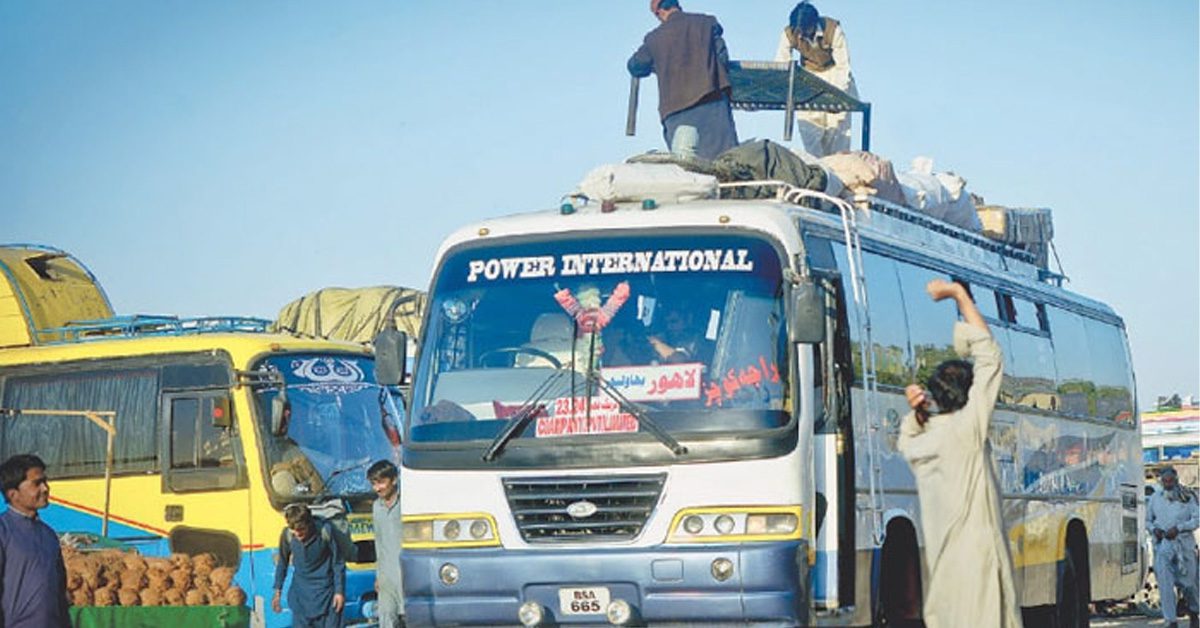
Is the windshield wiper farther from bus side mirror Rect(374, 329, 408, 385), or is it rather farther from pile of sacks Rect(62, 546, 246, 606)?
pile of sacks Rect(62, 546, 246, 606)

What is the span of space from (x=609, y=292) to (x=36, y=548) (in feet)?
12.3

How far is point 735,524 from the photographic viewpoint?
11.9 meters

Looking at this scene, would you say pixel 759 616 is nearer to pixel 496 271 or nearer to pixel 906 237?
pixel 496 271

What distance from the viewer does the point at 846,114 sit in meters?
19.0

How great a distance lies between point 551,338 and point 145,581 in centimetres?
495

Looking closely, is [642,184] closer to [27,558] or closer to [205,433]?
[27,558]

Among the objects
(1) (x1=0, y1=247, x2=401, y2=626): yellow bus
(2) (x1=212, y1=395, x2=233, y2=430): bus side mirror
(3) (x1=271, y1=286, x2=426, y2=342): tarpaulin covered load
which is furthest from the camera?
(3) (x1=271, y1=286, x2=426, y2=342): tarpaulin covered load

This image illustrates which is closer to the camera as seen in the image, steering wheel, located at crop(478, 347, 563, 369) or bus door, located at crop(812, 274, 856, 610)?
bus door, located at crop(812, 274, 856, 610)

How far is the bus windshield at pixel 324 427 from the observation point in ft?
58.6

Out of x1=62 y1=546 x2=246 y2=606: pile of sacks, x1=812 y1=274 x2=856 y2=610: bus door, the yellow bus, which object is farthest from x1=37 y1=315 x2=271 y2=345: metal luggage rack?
x1=812 y1=274 x2=856 y2=610: bus door

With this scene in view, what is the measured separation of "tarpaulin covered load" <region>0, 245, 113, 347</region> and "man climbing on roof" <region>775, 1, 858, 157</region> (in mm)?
7419

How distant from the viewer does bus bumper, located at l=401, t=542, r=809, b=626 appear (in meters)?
11.7

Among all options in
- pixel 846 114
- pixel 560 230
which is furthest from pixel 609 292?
pixel 846 114

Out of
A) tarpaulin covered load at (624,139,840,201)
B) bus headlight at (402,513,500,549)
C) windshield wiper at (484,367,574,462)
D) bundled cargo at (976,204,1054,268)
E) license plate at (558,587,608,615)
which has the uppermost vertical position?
bundled cargo at (976,204,1054,268)
